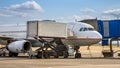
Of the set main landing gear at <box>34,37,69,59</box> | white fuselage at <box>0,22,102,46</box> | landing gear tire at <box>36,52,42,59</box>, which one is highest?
white fuselage at <box>0,22,102,46</box>

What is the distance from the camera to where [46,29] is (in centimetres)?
3734

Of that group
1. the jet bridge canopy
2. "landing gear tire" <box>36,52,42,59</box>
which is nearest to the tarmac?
"landing gear tire" <box>36,52,42,59</box>

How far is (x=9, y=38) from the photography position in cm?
4409

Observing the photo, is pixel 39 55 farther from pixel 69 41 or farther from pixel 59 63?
pixel 59 63

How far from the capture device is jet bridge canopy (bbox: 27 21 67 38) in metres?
36.8

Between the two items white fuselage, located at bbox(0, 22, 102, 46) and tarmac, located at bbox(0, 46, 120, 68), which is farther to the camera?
white fuselage, located at bbox(0, 22, 102, 46)

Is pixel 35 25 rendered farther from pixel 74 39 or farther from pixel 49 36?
pixel 74 39

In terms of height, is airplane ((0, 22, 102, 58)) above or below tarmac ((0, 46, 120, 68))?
above

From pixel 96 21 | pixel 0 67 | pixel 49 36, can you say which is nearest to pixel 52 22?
pixel 49 36

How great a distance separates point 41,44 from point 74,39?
4248mm

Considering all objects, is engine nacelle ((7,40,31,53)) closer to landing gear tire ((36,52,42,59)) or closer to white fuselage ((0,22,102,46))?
landing gear tire ((36,52,42,59))

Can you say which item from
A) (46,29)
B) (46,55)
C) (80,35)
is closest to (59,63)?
(46,55)

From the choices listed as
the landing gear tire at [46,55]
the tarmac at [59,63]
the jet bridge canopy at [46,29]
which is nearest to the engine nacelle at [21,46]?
the jet bridge canopy at [46,29]

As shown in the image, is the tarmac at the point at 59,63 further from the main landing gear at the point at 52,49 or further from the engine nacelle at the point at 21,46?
the engine nacelle at the point at 21,46
